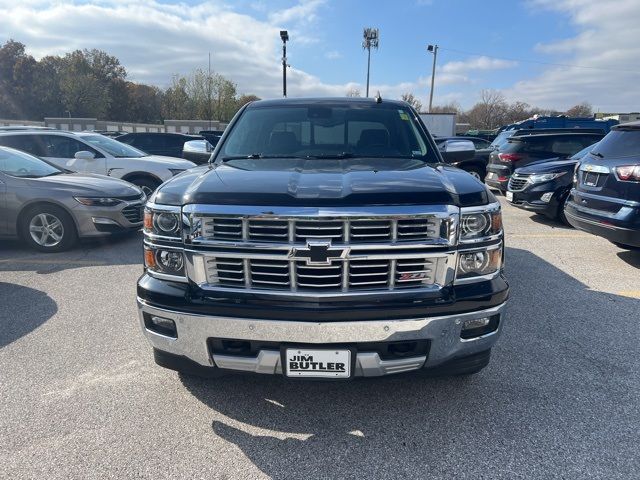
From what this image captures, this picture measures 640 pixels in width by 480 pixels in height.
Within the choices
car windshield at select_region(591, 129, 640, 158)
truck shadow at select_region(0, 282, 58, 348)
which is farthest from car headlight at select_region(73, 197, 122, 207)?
car windshield at select_region(591, 129, 640, 158)

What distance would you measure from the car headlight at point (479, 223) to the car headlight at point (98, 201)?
5.64m

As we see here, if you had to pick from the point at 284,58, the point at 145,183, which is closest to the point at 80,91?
the point at 284,58

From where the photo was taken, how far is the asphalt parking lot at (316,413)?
7.55 feet

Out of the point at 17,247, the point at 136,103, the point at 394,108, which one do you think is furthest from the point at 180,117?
the point at 394,108

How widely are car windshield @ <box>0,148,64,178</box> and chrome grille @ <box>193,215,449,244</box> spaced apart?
18.5ft

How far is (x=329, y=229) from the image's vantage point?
2295 millimetres

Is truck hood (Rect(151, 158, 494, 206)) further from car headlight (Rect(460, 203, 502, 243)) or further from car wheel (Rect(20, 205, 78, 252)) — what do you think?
car wheel (Rect(20, 205, 78, 252))

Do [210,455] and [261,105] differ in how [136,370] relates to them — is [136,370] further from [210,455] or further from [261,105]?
[261,105]

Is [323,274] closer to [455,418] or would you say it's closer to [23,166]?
[455,418]

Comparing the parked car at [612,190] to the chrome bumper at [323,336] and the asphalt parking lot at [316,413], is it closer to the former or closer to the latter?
the asphalt parking lot at [316,413]

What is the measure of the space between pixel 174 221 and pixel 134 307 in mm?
2300

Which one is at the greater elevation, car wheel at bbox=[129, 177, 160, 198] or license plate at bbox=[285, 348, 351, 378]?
car wheel at bbox=[129, 177, 160, 198]

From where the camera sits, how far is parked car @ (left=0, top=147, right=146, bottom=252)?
6.29 m

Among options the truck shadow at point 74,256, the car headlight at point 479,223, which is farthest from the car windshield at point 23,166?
the car headlight at point 479,223
